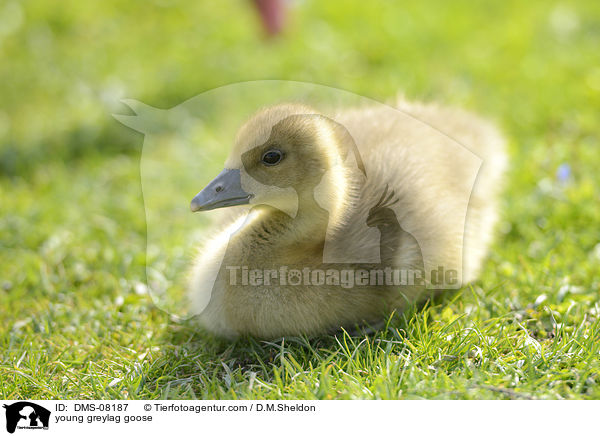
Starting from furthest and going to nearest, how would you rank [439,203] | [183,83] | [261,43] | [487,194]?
1. [261,43]
2. [183,83]
3. [487,194]
4. [439,203]

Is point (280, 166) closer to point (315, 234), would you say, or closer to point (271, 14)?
point (315, 234)

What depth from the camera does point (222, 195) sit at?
7.80 feet

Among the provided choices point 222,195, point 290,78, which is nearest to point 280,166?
point 222,195

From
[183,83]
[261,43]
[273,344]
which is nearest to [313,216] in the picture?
[273,344]

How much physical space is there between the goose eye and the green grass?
2.15 feet

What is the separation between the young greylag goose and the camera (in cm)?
238

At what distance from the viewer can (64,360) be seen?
245 centimetres

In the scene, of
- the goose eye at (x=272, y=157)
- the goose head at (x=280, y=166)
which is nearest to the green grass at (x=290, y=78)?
the goose head at (x=280, y=166)

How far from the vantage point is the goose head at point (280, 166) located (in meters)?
2.36
